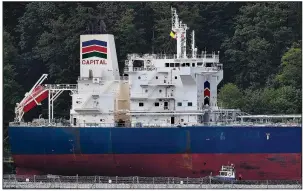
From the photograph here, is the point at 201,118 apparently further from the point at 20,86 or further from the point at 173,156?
the point at 20,86

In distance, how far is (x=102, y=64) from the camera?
79.4 m

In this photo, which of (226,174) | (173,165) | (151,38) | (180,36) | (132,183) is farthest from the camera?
(151,38)

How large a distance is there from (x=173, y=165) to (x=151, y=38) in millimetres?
18546

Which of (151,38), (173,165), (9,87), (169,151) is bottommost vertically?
(173,165)

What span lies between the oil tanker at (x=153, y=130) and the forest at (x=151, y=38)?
10.8 m

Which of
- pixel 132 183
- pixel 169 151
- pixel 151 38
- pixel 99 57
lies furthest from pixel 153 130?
pixel 151 38

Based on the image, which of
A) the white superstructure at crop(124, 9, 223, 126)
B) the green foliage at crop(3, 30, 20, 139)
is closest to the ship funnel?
the white superstructure at crop(124, 9, 223, 126)

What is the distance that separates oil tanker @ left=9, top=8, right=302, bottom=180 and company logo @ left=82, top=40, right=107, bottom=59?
0.14 feet

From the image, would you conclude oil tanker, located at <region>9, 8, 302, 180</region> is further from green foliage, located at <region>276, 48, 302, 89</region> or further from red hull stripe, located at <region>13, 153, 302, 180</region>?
green foliage, located at <region>276, 48, 302, 89</region>

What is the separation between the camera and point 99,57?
79500mm

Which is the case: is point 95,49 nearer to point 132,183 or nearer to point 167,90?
point 167,90

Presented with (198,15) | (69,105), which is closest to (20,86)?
(69,105)

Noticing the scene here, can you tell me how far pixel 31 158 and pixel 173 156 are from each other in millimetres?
6406

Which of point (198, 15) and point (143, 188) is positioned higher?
point (198, 15)
